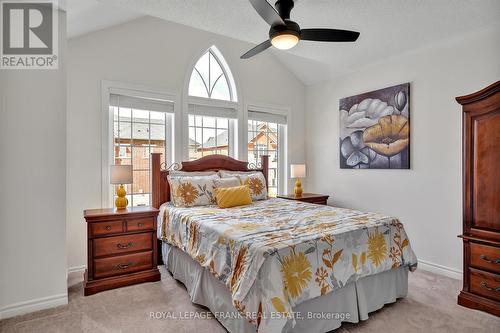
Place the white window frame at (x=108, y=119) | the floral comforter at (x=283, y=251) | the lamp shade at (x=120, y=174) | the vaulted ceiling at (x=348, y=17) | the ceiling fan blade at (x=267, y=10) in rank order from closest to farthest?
1. the floral comforter at (x=283, y=251)
2. the ceiling fan blade at (x=267, y=10)
3. the vaulted ceiling at (x=348, y=17)
4. the lamp shade at (x=120, y=174)
5. the white window frame at (x=108, y=119)

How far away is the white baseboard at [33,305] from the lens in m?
2.32

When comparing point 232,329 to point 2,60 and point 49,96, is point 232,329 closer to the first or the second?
point 49,96

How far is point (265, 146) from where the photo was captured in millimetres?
4879

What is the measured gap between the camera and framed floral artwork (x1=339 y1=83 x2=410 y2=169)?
11.9ft

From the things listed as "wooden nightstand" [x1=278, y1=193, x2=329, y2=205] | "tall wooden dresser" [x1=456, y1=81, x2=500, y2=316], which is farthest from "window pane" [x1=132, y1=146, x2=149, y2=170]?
"tall wooden dresser" [x1=456, y1=81, x2=500, y2=316]

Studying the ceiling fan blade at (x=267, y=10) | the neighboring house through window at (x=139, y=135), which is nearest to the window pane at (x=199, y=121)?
the neighboring house through window at (x=139, y=135)

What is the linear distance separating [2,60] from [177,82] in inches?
73.4

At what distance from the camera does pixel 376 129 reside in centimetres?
390

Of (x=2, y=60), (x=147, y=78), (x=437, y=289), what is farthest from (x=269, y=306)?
(x=147, y=78)

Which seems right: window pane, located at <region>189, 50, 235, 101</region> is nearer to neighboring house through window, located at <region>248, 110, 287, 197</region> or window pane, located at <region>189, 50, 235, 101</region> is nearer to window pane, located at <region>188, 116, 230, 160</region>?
window pane, located at <region>188, 116, 230, 160</region>

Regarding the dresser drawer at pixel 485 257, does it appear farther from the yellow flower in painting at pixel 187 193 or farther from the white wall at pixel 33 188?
the white wall at pixel 33 188

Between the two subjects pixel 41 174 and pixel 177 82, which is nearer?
pixel 41 174

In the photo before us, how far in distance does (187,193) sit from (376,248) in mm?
2030

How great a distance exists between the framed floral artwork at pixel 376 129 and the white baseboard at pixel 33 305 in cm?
378
